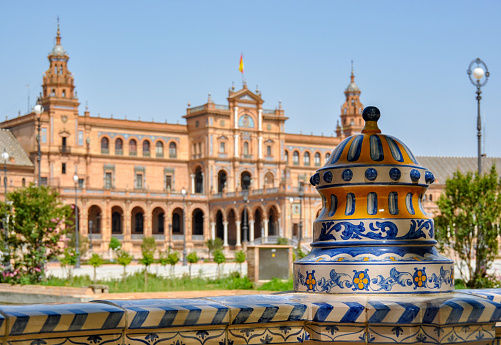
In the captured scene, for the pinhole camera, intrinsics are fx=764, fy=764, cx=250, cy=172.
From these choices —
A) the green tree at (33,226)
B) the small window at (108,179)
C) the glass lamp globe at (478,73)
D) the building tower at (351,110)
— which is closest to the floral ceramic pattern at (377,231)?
the glass lamp globe at (478,73)

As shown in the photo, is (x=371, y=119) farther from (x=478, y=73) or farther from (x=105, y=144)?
(x=105, y=144)

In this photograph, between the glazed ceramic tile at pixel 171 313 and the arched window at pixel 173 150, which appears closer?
the glazed ceramic tile at pixel 171 313

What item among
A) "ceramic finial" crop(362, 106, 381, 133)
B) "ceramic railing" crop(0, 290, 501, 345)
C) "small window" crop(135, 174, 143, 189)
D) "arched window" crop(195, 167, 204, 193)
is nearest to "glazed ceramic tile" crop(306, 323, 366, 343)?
"ceramic railing" crop(0, 290, 501, 345)

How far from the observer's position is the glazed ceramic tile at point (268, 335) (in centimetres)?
287

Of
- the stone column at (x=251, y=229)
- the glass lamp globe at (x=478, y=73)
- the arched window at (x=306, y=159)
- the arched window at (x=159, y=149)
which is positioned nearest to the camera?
the glass lamp globe at (x=478, y=73)

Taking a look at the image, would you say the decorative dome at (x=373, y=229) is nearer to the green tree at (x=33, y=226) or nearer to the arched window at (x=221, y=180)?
the green tree at (x=33, y=226)

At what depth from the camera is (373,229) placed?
345 cm

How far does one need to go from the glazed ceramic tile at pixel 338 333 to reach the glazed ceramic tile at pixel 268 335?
0.06 m

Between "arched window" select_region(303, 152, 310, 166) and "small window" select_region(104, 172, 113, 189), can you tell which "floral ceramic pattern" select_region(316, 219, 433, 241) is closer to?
"small window" select_region(104, 172, 113, 189)

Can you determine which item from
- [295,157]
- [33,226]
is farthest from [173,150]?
[33,226]

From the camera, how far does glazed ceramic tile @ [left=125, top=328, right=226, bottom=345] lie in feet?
8.72

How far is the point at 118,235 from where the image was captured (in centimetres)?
6481

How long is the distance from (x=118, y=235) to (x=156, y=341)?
63252 mm

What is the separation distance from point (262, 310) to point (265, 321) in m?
0.05
